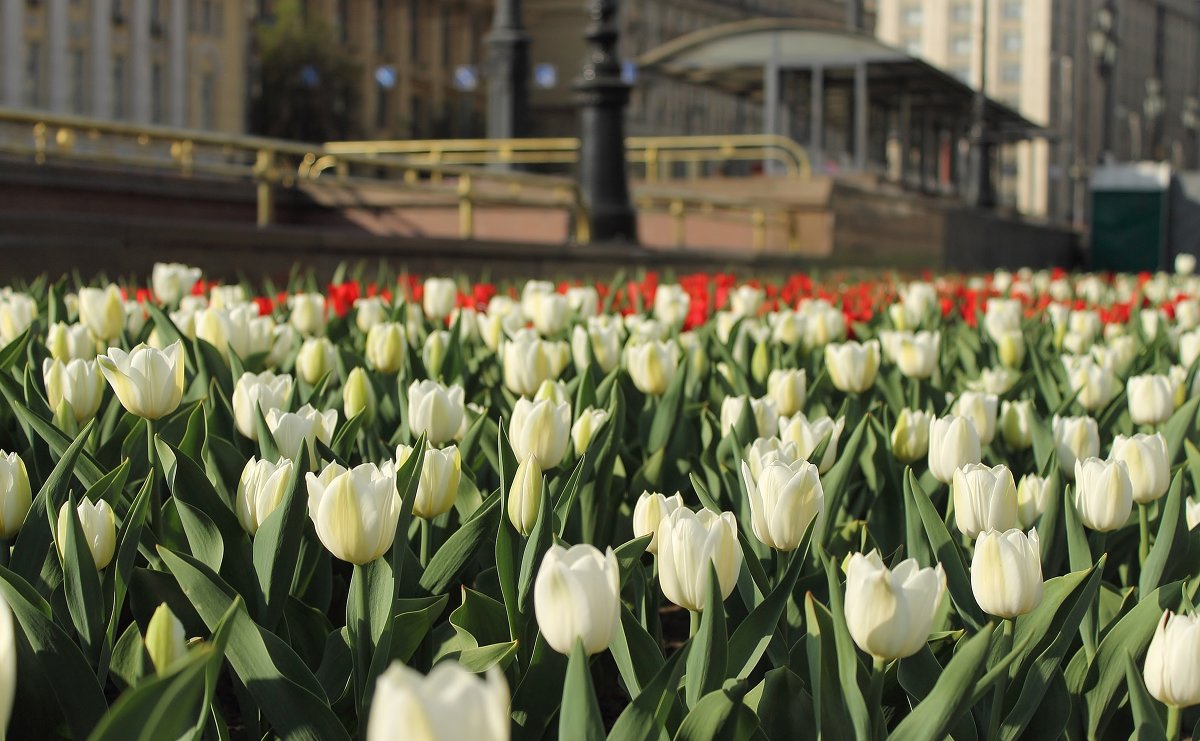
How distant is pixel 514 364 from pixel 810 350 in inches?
56.6

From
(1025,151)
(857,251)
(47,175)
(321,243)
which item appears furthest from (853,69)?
(1025,151)

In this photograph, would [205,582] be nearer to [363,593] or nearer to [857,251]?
[363,593]

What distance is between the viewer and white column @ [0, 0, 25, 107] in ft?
155

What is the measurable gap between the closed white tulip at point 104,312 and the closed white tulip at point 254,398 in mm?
1184

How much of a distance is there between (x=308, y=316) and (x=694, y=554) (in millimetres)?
2689

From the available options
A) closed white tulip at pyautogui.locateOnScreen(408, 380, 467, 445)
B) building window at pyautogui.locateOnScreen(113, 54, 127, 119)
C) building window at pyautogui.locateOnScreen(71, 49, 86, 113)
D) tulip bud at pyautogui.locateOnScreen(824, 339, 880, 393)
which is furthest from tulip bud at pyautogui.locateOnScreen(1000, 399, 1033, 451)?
building window at pyautogui.locateOnScreen(113, 54, 127, 119)

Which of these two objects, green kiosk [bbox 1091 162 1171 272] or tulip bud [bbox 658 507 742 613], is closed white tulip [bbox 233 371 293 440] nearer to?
tulip bud [bbox 658 507 742 613]

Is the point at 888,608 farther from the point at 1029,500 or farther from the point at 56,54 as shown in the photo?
the point at 56,54

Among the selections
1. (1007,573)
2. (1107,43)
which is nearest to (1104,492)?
(1007,573)

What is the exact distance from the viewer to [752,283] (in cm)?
908

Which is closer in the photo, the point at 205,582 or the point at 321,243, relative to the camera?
the point at 205,582

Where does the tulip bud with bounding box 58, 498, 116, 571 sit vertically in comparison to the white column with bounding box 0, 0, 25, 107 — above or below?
below

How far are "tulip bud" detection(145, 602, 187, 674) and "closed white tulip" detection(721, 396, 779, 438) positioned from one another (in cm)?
137

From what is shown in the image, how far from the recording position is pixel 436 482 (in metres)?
2.03
